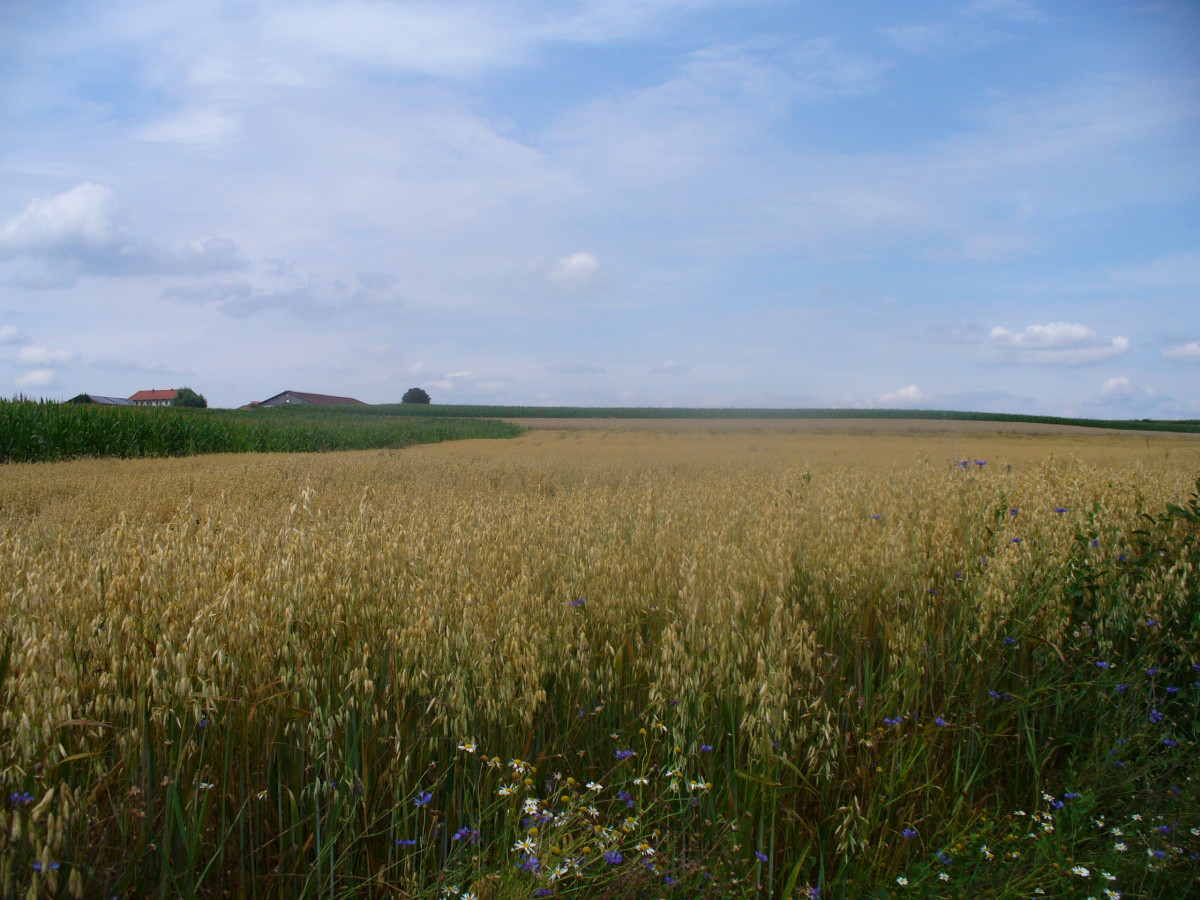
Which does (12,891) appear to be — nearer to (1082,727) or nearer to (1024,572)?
(1082,727)

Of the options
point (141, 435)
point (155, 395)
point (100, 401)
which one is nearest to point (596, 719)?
point (141, 435)

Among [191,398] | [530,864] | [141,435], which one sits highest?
[191,398]

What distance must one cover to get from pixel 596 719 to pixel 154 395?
10339 centimetres

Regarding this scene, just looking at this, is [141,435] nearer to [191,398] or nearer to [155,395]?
[191,398]

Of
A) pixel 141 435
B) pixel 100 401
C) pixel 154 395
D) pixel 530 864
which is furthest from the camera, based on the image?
pixel 154 395

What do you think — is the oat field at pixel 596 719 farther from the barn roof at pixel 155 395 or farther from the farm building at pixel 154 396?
the barn roof at pixel 155 395

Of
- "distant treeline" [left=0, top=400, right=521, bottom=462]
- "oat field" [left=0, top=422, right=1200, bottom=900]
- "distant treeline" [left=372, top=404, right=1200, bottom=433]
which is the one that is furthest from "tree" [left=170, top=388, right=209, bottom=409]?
"oat field" [left=0, top=422, right=1200, bottom=900]

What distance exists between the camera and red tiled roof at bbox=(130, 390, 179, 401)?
86.1m

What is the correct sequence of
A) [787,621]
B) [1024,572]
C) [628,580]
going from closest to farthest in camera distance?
[787,621] → [628,580] → [1024,572]

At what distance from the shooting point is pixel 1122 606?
343 cm

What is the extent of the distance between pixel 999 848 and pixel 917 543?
197 centimetres

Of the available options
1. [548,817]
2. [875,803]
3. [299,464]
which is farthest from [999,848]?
[299,464]

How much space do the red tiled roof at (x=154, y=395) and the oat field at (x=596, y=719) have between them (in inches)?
3888

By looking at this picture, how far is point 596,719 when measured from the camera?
8.11 ft
